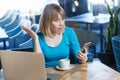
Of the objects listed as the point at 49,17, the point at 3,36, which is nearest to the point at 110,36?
the point at 3,36

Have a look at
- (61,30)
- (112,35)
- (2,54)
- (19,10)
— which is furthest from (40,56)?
(112,35)

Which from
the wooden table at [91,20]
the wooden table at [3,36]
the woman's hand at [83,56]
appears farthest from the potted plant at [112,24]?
the woman's hand at [83,56]

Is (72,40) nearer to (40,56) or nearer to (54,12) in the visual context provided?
(54,12)

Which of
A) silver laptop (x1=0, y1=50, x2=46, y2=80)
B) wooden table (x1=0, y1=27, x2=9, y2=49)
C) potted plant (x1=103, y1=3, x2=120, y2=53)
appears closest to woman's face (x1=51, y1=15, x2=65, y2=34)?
silver laptop (x1=0, y1=50, x2=46, y2=80)

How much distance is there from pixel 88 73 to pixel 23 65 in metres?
0.52

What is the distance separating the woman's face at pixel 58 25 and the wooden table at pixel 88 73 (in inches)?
15.7

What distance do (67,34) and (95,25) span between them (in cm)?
185

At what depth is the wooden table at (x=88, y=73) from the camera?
1.55 metres

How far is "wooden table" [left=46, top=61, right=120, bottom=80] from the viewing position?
1.55 metres

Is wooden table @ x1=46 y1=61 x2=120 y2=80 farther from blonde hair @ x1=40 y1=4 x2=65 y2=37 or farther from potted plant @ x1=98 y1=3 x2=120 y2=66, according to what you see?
potted plant @ x1=98 y1=3 x2=120 y2=66

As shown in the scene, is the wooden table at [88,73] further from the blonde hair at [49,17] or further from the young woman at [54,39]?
the blonde hair at [49,17]

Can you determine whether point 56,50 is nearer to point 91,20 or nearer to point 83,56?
point 83,56

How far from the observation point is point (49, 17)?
212 cm

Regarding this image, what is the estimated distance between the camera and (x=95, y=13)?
3869mm
